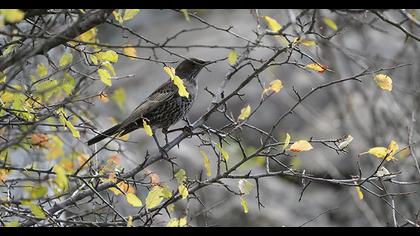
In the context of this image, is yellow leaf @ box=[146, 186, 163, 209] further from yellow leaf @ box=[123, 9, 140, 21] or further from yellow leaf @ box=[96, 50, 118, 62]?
yellow leaf @ box=[123, 9, 140, 21]

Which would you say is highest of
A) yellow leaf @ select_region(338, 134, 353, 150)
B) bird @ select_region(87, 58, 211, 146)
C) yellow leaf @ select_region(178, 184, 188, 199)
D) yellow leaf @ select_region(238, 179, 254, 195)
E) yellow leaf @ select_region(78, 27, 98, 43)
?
bird @ select_region(87, 58, 211, 146)

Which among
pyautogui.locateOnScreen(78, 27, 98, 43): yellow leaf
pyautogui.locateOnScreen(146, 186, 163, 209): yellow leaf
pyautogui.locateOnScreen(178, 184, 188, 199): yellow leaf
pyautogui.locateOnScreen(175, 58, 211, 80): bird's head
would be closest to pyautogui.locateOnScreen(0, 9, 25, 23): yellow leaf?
pyautogui.locateOnScreen(146, 186, 163, 209): yellow leaf

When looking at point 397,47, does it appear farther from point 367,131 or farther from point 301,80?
point 367,131

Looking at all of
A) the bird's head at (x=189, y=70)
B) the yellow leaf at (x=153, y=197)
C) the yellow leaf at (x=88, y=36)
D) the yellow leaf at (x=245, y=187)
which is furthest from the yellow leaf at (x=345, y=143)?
the bird's head at (x=189, y=70)

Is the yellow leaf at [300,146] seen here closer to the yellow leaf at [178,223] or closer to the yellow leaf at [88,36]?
the yellow leaf at [178,223]

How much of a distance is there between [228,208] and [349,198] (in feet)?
7.68

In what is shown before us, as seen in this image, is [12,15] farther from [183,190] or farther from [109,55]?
[183,190]

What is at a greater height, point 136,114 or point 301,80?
point 301,80

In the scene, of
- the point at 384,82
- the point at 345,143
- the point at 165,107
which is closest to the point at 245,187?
the point at 345,143

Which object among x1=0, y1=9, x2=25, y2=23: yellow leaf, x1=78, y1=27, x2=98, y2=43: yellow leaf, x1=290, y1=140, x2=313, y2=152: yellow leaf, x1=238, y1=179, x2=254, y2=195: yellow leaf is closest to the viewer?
x1=0, y1=9, x2=25, y2=23: yellow leaf

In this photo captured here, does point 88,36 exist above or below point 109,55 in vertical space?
above
